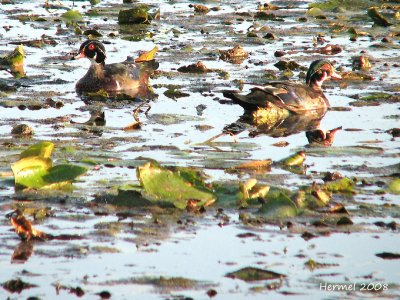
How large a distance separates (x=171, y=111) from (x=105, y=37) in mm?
6143

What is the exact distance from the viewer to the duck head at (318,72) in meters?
14.4

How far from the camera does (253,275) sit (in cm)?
733

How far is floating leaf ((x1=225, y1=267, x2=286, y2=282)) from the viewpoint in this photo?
7.31m

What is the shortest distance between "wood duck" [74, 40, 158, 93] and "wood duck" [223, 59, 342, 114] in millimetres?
2206

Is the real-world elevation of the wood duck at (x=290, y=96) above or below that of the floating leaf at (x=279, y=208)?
below

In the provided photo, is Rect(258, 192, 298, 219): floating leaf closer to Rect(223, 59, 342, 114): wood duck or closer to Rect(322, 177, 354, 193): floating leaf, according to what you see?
Rect(322, 177, 354, 193): floating leaf

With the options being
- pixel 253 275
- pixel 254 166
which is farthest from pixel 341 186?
pixel 253 275

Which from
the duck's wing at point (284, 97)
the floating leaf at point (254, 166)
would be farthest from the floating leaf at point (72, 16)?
the floating leaf at point (254, 166)

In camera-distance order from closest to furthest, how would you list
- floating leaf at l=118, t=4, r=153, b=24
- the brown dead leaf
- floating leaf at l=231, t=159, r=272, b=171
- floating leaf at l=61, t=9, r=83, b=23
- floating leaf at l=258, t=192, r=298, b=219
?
the brown dead leaf < floating leaf at l=258, t=192, r=298, b=219 < floating leaf at l=231, t=159, r=272, b=171 < floating leaf at l=118, t=4, r=153, b=24 < floating leaf at l=61, t=9, r=83, b=23

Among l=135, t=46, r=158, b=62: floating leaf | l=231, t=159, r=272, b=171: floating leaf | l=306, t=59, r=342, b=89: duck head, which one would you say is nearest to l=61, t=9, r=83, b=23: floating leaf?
l=135, t=46, r=158, b=62: floating leaf

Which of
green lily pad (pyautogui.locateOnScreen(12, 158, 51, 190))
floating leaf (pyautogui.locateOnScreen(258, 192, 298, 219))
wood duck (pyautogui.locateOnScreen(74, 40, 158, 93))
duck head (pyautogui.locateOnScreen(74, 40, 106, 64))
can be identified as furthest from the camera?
duck head (pyautogui.locateOnScreen(74, 40, 106, 64))

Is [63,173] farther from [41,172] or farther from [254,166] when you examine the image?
[254,166]

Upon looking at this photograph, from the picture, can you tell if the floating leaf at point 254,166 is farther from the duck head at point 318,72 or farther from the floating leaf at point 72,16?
the floating leaf at point 72,16

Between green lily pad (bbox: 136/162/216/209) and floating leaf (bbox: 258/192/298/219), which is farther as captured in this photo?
green lily pad (bbox: 136/162/216/209)
